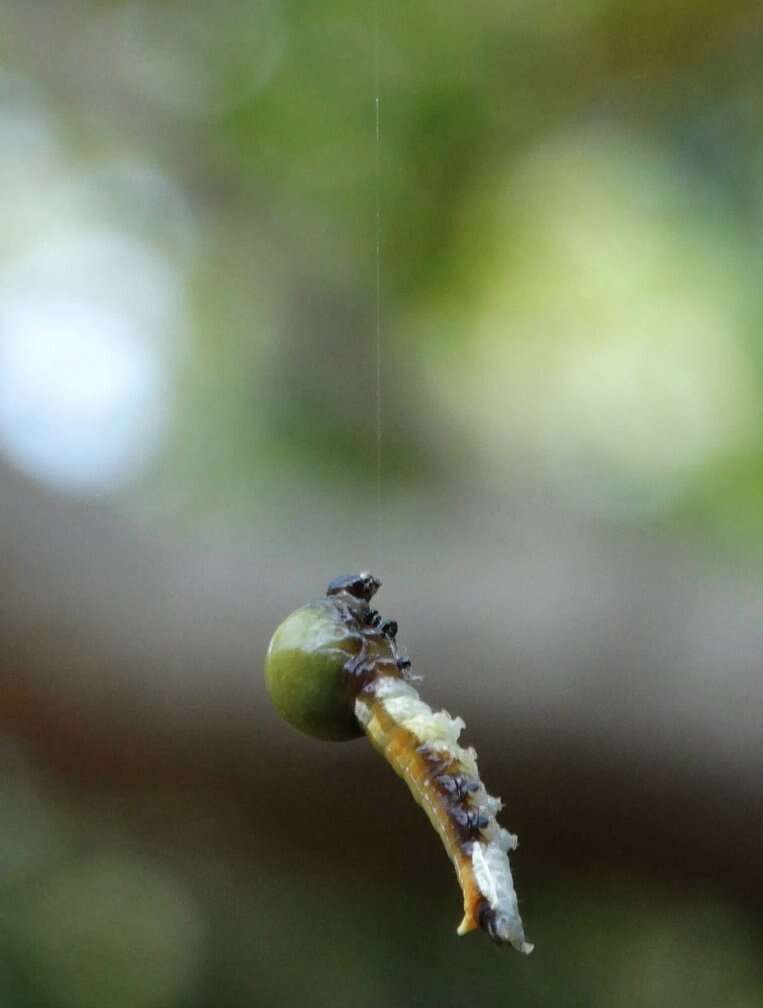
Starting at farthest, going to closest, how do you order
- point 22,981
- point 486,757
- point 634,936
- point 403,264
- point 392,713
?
1. point 403,264
2. point 22,981
3. point 634,936
4. point 486,757
5. point 392,713

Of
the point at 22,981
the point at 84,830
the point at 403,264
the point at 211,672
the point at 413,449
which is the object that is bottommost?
the point at 22,981

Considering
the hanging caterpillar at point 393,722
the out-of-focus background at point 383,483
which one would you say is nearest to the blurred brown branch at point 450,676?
the out-of-focus background at point 383,483

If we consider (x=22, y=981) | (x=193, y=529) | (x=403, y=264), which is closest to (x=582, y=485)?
(x=403, y=264)

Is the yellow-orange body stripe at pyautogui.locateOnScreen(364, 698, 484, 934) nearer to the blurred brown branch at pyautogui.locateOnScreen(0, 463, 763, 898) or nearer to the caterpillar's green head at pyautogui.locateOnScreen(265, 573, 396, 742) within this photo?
the caterpillar's green head at pyautogui.locateOnScreen(265, 573, 396, 742)

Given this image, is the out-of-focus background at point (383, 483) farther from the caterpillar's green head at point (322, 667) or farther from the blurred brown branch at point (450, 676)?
the caterpillar's green head at point (322, 667)

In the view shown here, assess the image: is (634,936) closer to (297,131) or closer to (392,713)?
(392,713)

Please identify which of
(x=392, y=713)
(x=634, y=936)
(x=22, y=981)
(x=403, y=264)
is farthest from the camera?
(x=403, y=264)

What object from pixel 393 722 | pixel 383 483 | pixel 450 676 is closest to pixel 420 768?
pixel 393 722
